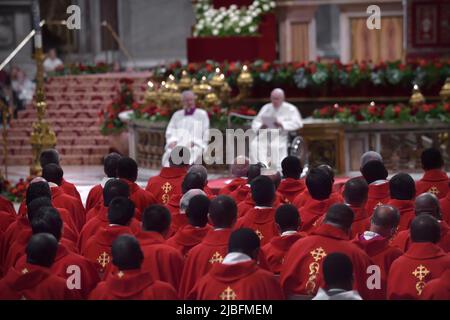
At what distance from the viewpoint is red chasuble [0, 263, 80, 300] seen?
21.7ft

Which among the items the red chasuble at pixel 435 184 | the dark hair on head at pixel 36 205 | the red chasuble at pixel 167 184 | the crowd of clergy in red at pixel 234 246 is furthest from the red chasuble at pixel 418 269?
the red chasuble at pixel 167 184

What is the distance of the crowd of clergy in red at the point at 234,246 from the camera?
645 cm

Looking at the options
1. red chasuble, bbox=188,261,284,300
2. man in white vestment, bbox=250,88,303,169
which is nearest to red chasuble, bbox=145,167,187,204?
red chasuble, bbox=188,261,284,300

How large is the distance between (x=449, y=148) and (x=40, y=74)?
6.43 metres

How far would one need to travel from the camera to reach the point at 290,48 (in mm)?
24125

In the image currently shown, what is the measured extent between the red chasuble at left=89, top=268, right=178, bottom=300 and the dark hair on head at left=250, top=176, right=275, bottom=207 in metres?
2.17

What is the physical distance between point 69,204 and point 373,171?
9.32 ft

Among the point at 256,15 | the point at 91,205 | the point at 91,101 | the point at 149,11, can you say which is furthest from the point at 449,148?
the point at 149,11

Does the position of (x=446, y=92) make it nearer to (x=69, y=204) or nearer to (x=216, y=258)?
(x=69, y=204)

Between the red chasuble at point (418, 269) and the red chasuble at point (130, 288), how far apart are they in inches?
64.0

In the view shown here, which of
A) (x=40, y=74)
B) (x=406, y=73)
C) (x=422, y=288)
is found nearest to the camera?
(x=422, y=288)

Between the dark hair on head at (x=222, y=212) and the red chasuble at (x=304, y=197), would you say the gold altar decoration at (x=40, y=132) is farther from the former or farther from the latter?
the dark hair on head at (x=222, y=212)

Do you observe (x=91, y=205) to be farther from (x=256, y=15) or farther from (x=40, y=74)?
(x=256, y=15)

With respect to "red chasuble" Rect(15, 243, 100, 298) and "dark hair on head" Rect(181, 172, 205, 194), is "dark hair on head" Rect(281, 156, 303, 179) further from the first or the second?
"red chasuble" Rect(15, 243, 100, 298)
